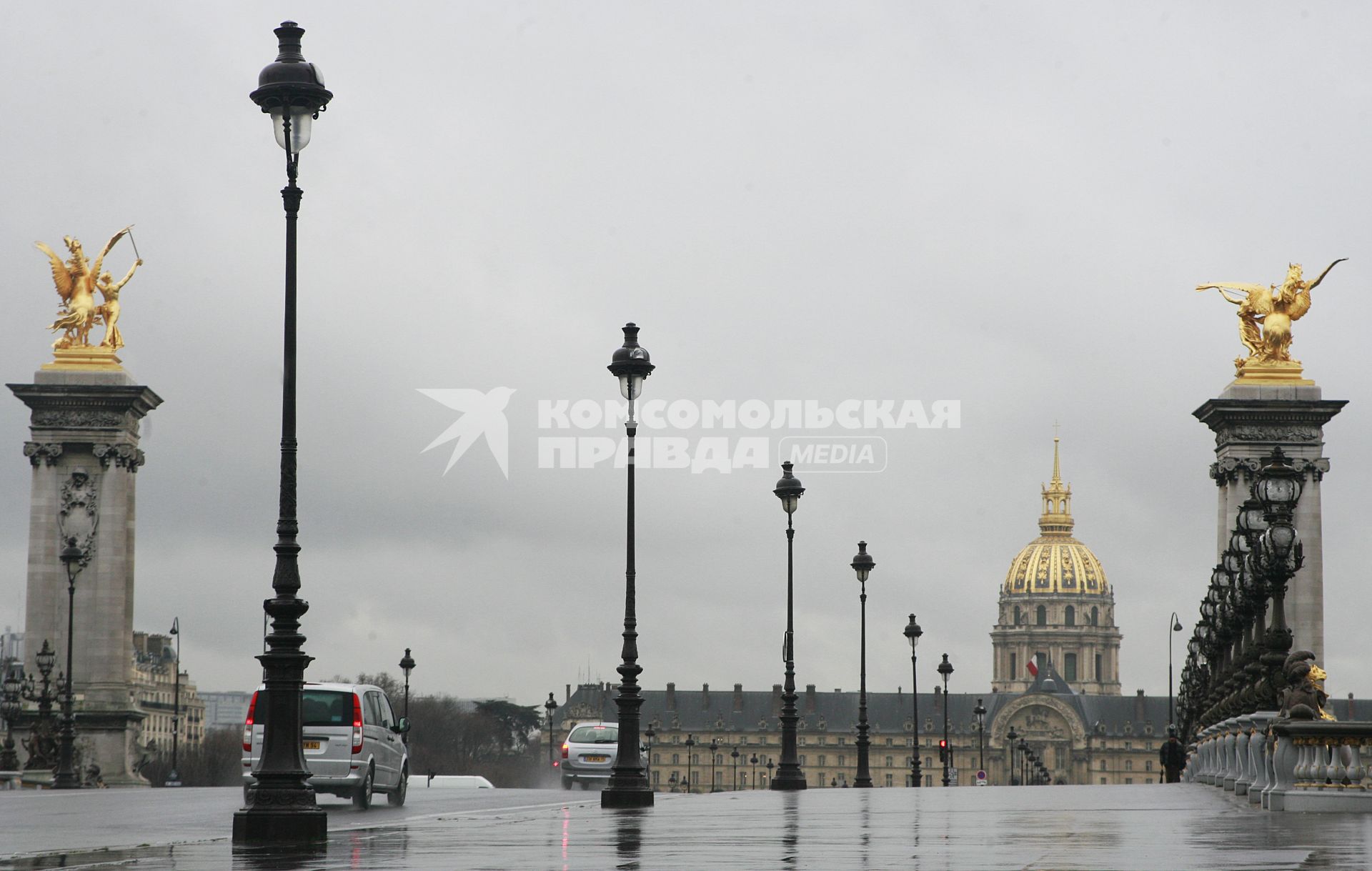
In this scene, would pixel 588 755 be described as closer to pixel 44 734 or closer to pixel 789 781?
pixel 789 781

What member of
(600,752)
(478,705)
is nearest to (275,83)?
(600,752)

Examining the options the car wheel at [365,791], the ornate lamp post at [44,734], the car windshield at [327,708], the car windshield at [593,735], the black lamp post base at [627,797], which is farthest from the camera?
the ornate lamp post at [44,734]

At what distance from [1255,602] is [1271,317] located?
5054cm

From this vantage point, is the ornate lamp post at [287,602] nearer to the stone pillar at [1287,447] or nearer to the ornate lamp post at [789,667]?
the ornate lamp post at [789,667]

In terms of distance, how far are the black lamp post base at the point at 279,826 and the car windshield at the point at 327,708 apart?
9.63 m

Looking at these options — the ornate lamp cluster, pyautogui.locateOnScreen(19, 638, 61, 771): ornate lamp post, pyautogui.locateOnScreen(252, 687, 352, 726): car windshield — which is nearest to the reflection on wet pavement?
pyautogui.locateOnScreen(252, 687, 352, 726): car windshield

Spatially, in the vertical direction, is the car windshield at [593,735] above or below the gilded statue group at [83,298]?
below

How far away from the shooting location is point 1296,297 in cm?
7988

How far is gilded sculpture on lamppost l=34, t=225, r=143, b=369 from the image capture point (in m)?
70.4

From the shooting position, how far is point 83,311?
7150cm

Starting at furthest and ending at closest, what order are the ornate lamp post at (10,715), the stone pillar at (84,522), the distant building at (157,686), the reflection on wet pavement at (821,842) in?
the distant building at (157,686) → the stone pillar at (84,522) → the ornate lamp post at (10,715) → the reflection on wet pavement at (821,842)

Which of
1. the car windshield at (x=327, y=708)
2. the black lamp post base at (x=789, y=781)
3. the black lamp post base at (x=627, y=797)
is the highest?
the car windshield at (x=327, y=708)

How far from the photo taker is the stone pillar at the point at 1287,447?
75.2 m

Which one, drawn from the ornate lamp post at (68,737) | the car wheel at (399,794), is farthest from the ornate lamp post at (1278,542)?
the ornate lamp post at (68,737)
